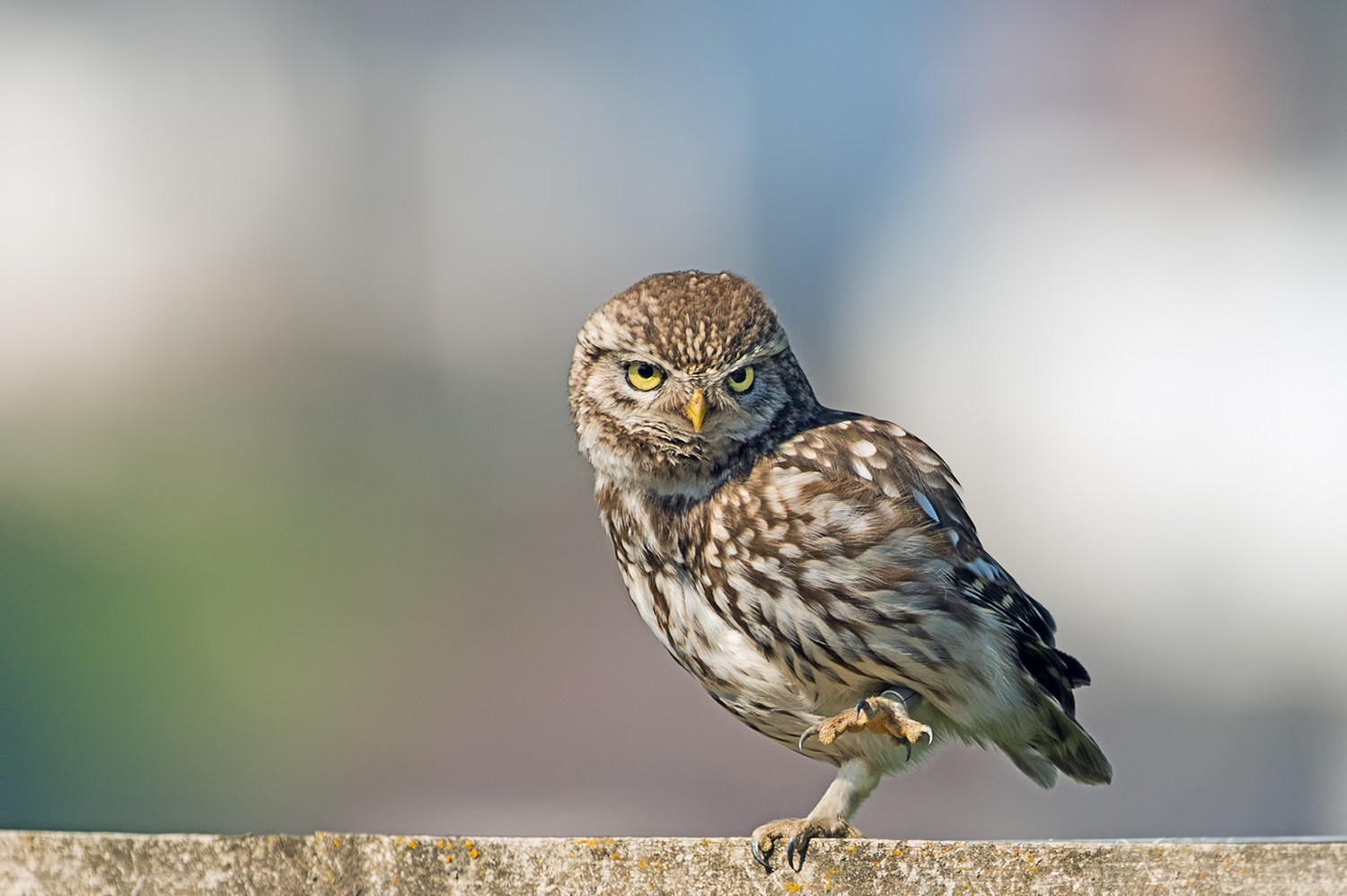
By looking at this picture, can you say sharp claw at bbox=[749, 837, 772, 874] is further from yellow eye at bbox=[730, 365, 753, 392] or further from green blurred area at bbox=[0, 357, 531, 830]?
green blurred area at bbox=[0, 357, 531, 830]

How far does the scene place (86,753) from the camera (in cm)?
913

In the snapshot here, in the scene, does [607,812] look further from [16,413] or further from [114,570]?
[16,413]

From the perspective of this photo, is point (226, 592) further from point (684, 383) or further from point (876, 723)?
point (876, 723)

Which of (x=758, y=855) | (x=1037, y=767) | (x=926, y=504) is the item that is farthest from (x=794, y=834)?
(x=1037, y=767)

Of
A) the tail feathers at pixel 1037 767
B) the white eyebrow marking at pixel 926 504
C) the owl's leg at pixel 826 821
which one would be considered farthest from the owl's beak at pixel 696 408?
the tail feathers at pixel 1037 767

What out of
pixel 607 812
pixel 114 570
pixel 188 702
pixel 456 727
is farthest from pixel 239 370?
pixel 607 812

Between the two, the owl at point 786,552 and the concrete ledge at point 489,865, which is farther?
the owl at point 786,552

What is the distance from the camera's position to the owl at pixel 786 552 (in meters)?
2.56

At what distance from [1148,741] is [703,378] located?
19.2 ft

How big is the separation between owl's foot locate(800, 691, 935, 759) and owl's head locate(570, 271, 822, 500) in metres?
0.55

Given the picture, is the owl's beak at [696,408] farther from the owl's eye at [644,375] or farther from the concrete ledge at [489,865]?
the concrete ledge at [489,865]

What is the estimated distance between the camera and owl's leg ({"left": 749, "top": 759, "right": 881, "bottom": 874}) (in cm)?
217

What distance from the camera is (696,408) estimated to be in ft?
8.42

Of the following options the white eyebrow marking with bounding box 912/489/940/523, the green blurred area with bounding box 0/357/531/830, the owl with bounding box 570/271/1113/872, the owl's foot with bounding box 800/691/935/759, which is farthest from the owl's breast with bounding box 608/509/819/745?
Result: the green blurred area with bounding box 0/357/531/830
